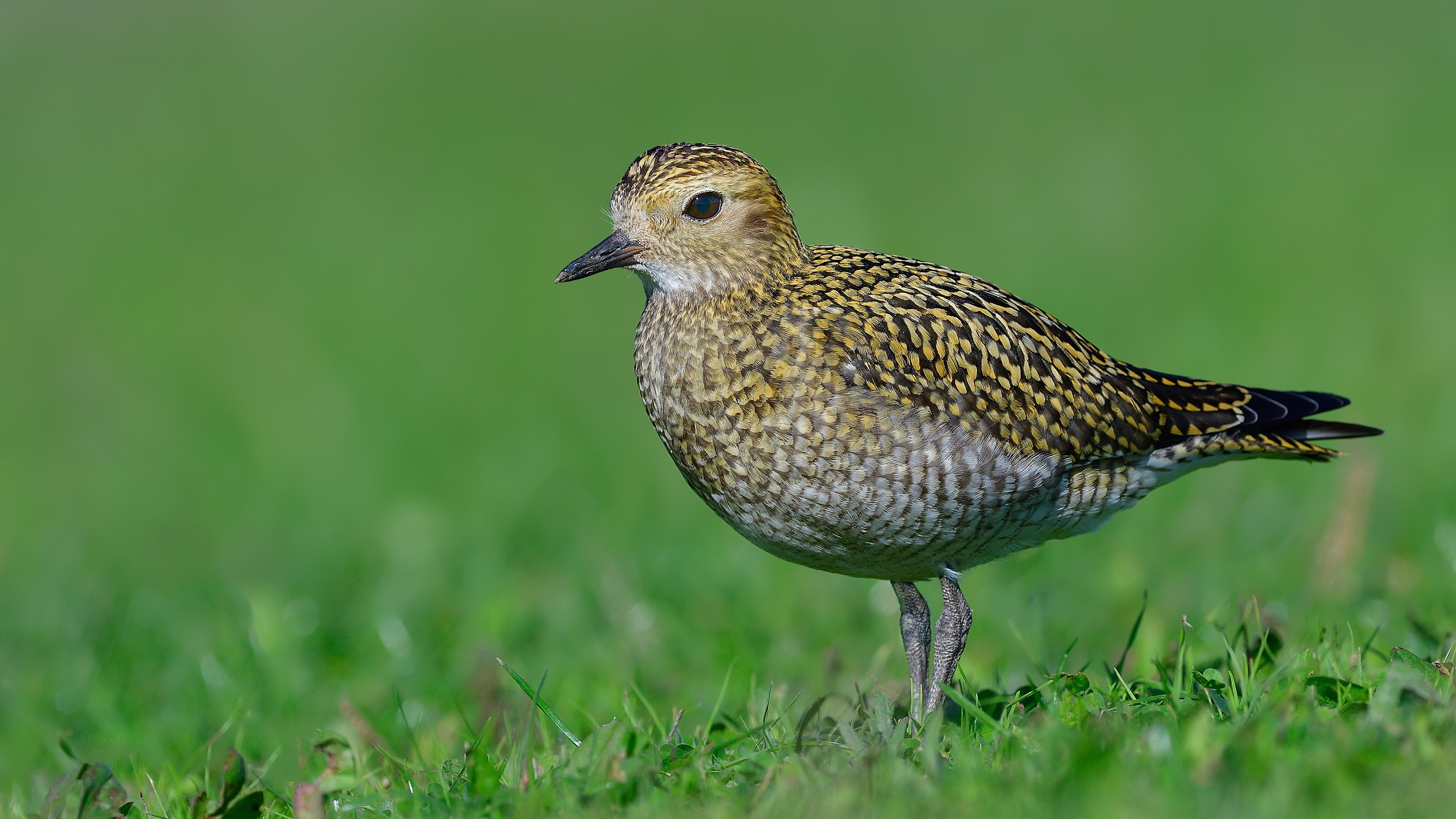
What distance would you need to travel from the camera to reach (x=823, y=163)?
16.9 m

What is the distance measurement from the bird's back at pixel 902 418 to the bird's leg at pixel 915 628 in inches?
12.0

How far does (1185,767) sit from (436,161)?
16365 millimetres

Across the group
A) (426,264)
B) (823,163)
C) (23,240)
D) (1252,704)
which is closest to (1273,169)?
(823,163)

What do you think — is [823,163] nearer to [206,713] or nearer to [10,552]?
[10,552]

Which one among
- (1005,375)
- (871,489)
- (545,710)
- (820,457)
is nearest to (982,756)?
(871,489)

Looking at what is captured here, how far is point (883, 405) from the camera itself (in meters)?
5.01

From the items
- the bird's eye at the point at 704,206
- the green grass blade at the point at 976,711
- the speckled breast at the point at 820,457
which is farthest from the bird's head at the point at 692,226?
the green grass blade at the point at 976,711

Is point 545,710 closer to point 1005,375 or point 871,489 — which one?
point 871,489

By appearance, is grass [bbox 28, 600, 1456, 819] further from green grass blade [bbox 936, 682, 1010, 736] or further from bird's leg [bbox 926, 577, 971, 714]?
bird's leg [bbox 926, 577, 971, 714]

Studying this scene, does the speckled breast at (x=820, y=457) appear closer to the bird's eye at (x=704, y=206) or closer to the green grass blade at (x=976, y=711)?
the bird's eye at (x=704, y=206)

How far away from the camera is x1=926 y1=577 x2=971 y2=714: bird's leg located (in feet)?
17.7

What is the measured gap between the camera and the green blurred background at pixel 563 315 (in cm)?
707

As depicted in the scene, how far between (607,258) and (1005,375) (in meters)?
1.55

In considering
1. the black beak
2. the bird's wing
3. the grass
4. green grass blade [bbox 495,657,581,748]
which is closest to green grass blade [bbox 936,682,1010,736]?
the grass
